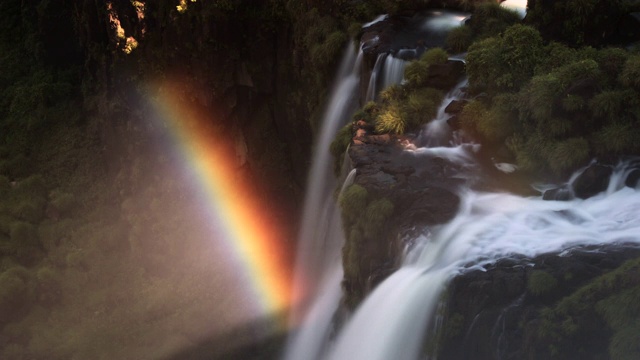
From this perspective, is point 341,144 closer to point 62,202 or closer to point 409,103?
point 409,103

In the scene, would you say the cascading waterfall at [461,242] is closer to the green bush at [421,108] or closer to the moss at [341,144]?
the green bush at [421,108]

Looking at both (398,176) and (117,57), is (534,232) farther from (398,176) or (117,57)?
(117,57)

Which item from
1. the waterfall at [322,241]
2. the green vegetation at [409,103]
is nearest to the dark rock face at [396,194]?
the green vegetation at [409,103]

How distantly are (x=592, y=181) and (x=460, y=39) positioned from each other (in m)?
5.32

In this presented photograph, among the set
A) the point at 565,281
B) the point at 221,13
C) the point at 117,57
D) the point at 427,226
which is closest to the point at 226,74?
the point at 221,13

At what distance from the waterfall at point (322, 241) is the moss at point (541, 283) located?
5.15 meters

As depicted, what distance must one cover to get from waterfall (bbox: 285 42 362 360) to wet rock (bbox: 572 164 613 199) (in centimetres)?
502

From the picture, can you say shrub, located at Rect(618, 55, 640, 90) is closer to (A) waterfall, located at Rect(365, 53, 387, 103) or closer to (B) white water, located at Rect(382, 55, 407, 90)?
(B) white water, located at Rect(382, 55, 407, 90)

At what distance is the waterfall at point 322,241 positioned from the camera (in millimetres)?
13477

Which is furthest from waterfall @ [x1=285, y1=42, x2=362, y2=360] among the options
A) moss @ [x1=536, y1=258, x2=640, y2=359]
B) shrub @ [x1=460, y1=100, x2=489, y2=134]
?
moss @ [x1=536, y1=258, x2=640, y2=359]

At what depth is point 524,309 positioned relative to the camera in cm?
811

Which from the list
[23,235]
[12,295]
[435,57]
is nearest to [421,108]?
[435,57]

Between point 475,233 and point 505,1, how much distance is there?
886cm

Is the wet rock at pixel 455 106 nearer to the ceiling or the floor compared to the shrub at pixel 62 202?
nearer to the ceiling
